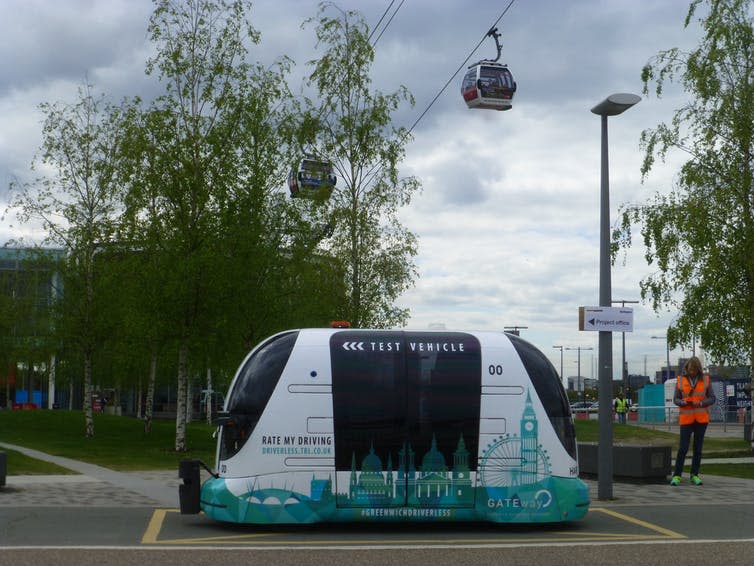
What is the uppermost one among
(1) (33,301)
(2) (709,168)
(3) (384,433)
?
(2) (709,168)

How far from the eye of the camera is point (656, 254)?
29250mm

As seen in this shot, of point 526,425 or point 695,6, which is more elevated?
point 695,6

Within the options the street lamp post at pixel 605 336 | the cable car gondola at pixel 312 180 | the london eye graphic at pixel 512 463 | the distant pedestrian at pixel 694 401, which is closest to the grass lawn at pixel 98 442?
the cable car gondola at pixel 312 180

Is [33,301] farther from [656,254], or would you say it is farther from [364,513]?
[364,513]

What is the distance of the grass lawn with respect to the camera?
2395 centimetres

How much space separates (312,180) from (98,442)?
35.5 feet

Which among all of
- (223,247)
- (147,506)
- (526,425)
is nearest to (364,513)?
(526,425)

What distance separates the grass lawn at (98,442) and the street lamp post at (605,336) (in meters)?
10.2

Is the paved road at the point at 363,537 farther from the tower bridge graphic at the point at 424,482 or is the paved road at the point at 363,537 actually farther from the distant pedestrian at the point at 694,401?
the distant pedestrian at the point at 694,401

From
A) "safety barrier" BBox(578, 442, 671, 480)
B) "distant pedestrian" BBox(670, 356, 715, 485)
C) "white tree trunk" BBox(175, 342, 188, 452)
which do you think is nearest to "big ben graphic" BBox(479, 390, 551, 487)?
"distant pedestrian" BBox(670, 356, 715, 485)

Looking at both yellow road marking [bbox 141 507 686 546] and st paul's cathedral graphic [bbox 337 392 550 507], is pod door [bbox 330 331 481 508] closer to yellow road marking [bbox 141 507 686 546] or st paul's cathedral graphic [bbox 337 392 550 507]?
st paul's cathedral graphic [bbox 337 392 550 507]

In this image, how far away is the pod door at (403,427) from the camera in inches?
451

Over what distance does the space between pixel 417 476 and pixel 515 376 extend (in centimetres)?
147

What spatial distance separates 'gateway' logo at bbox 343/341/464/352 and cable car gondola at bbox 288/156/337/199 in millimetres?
20303
